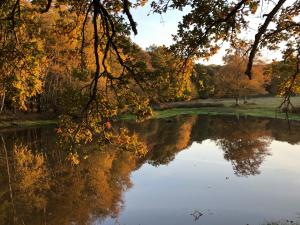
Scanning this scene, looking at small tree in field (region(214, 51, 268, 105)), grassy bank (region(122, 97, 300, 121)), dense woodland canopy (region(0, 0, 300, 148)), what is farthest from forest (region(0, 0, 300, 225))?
small tree in field (region(214, 51, 268, 105))

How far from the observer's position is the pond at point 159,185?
16.6 m

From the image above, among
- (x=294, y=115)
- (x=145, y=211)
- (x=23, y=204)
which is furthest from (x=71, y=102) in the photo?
(x=294, y=115)

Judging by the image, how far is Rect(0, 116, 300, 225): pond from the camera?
1659 centimetres

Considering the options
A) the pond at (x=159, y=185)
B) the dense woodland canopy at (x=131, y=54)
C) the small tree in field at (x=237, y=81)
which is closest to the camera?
the dense woodland canopy at (x=131, y=54)

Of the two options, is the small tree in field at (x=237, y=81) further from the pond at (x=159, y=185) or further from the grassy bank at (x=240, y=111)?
the pond at (x=159, y=185)

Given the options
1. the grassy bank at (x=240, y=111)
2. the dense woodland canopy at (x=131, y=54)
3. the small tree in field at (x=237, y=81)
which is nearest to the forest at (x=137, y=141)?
the dense woodland canopy at (x=131, y=54)

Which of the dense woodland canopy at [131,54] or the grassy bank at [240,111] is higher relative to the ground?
the dense woodland canopy at [131,54]

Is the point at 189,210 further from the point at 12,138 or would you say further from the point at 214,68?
the point at 214,68

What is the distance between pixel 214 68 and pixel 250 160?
321 feet

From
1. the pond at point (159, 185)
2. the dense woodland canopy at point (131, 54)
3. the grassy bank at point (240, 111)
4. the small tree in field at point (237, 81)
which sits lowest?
the grassy bank at point (240, 111)

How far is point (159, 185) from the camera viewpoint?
71.6 feet

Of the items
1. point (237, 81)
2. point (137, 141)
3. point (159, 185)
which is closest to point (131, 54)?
point (137, 141)

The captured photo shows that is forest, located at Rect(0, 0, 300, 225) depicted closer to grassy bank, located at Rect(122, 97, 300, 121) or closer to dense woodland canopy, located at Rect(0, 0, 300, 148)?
dense woodland canopy, located at Rect(0, 0, 300, 148)

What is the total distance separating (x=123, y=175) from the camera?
952 inches
